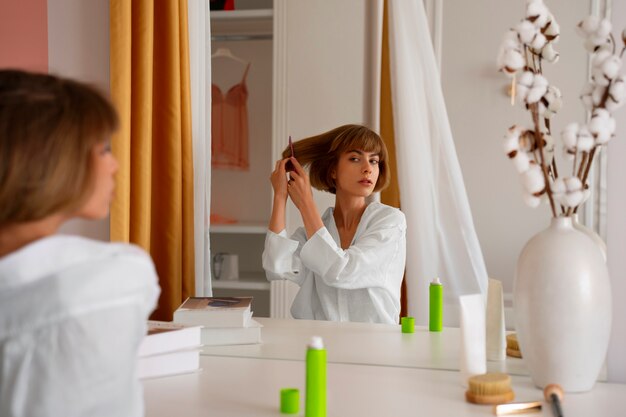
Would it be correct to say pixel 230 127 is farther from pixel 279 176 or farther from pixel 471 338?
pixel 471 338

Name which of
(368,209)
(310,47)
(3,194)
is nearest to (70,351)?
(3,194)

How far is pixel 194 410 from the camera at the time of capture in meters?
1.35

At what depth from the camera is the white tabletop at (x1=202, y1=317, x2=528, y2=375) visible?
169 centimetres

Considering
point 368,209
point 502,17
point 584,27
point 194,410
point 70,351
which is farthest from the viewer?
point 368,209

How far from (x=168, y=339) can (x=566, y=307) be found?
2.76ft

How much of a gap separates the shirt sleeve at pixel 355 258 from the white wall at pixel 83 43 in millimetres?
637

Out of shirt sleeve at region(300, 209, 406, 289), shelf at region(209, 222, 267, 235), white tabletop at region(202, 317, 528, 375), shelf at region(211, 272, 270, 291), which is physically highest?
→ shelf at region(209, 222, 267, 235)

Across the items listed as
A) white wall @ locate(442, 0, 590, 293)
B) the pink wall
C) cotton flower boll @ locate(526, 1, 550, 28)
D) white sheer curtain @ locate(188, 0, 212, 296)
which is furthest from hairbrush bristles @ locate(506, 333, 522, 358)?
the pink wall

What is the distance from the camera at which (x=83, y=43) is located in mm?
2027

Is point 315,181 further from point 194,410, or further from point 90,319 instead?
point 90,319

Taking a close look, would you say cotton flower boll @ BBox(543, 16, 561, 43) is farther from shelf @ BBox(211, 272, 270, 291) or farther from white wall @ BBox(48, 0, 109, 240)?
white wall @ BBox(48, 0, 109, 240)

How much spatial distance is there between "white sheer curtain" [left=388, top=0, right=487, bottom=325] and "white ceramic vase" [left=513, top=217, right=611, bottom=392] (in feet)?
0.90

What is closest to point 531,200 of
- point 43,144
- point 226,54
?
point 226,54

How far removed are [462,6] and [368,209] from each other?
1.76 feet
